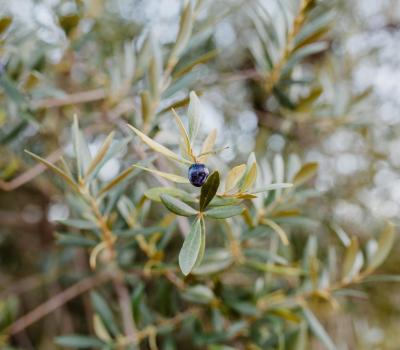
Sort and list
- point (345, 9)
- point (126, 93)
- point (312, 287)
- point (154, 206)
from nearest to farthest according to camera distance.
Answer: point (312, 287)
point (126, 93)
point (154, 206)
point (345, 9)

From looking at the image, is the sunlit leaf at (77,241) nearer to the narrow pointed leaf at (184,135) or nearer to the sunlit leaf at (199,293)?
the sunlit leaf at (199,293)

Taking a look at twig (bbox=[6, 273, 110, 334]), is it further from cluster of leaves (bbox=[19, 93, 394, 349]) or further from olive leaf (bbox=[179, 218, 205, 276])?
olive leaf (bbox=[179, 218, 205, 276])

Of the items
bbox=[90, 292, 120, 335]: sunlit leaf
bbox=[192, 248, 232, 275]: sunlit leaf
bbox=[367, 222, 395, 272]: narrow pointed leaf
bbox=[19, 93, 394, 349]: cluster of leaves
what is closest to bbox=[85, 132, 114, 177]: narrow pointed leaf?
bbox=[19, 93, 394, 349]: cluster of leaves

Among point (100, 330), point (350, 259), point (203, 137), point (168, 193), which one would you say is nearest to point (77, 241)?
point (100, 330)

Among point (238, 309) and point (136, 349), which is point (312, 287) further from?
point (136, 349)

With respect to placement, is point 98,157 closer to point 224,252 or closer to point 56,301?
point 224,252

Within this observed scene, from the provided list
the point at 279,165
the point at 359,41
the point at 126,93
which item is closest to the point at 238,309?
the point at 279,165
